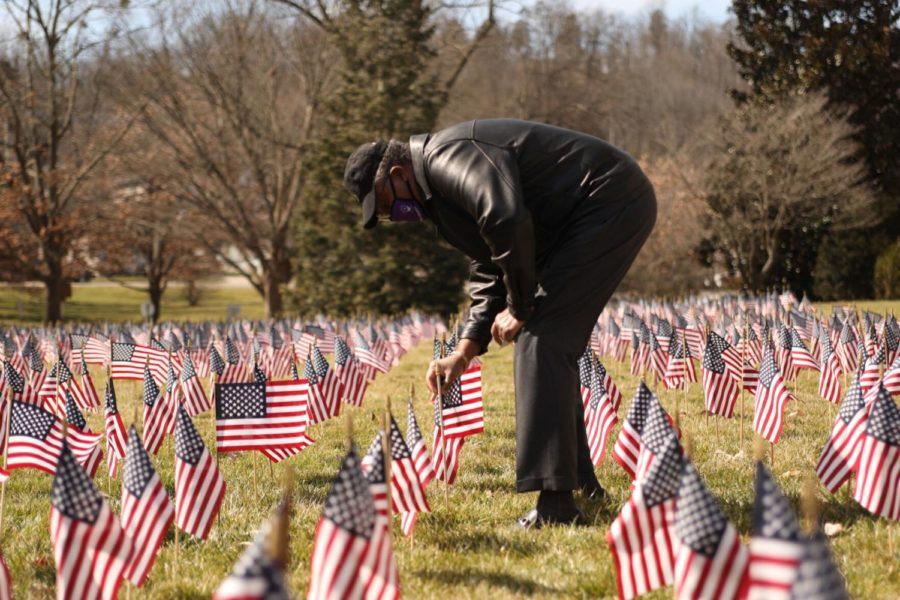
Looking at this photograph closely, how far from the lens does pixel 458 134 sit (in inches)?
167

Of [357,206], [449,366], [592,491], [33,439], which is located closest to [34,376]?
[33,439]

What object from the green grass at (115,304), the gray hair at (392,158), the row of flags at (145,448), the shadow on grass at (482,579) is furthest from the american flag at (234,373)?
the green grass at (115,304)

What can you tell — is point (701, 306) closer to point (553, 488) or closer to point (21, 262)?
point (553, 488)

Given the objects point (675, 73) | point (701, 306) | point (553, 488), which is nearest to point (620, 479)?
point (553, 488)

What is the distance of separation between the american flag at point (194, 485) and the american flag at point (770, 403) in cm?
363

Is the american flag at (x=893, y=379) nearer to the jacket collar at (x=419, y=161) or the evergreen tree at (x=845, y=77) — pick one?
the jacket collar at (x=419, y=161)

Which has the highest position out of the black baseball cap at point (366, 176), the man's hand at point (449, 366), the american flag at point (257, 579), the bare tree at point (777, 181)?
the bare tree at point (777, 181)

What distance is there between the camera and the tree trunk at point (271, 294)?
96.8ft

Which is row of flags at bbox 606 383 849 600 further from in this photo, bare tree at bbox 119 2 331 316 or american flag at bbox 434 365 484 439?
bare tree at bbox 119 2 331 316

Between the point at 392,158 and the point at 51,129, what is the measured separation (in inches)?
1019

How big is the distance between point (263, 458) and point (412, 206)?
3.11m

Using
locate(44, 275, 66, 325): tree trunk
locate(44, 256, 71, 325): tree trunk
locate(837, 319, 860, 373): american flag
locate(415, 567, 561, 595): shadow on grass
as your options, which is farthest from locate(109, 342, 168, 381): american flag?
locate(44, 275, 66, 325): tree trunk

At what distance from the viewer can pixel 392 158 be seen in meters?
4.27

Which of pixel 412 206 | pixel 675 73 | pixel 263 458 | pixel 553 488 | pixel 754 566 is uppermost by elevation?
pixel 675 73
